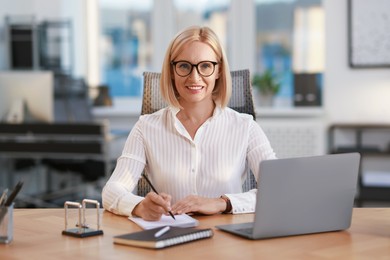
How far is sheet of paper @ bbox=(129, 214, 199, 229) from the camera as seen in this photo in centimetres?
184

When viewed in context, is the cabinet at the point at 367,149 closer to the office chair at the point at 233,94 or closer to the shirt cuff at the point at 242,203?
the office chair at the point at 233,94

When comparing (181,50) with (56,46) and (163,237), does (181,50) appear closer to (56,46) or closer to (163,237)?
(163,237)

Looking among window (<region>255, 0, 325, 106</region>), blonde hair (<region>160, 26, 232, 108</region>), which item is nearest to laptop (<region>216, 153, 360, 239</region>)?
blonde hair (<region>160, 26, 232, 108</region>)

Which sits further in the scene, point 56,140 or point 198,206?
point 56,140

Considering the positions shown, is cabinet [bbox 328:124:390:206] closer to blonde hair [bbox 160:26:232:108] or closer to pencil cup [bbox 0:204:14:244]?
blonde hair [bbox 160:26:232:108]

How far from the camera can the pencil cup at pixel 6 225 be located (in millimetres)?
1705

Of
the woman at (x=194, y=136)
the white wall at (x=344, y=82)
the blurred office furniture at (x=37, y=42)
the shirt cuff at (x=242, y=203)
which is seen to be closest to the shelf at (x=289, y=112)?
the white wall at (x=344, y=82)

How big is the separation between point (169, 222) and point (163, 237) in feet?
0.82

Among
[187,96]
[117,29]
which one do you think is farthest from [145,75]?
[117,29]

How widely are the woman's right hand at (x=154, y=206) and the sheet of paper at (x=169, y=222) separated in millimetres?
17

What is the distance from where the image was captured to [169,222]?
187cm

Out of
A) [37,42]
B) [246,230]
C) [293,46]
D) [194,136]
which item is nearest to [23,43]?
[37,42]

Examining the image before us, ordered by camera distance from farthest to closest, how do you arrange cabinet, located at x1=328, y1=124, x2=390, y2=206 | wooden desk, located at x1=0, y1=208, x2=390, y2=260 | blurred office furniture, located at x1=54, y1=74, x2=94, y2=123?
blurred office furniture, located at x1=54, y1=74, x2=94, y2=123, cabinet, located at x1=328, y1=124, x2=390, y2=206, wooden desk, located at x1=0, y1=208, x2=390, y2=260

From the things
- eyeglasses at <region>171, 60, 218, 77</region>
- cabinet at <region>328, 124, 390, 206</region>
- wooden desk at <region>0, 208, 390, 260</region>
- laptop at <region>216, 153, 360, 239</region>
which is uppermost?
eyeglasses at <region>171, 60, 218, 77</region>
